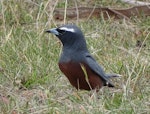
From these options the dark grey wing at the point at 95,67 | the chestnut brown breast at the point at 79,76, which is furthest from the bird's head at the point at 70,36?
the chestnut brown breast at the point at 79,76

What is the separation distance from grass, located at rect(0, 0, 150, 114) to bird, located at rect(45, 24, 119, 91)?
0.10 metres

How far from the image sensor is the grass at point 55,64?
6.27m

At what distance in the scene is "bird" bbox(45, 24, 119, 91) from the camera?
21.6ft

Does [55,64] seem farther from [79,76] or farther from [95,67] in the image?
[79,76]

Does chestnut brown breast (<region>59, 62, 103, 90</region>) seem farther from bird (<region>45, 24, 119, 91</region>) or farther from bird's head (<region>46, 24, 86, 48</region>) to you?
Answer: bird's head (<region>46, 24, 86, 48</region>)

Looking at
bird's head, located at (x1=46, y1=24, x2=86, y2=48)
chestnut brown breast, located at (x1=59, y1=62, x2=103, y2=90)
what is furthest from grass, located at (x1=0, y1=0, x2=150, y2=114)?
bird's head, located at (x1=46, y1=24, x2=86, y2=48)

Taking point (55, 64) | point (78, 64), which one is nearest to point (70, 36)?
point (78, 64)

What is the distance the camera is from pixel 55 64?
25.4ft

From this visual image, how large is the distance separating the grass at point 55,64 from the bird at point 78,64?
0.10 metres

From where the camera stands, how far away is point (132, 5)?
34.0 ft

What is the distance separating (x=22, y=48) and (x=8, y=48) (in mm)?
172

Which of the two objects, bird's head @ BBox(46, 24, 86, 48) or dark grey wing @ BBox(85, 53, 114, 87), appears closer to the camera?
dark grey wing @ BBox(85, 53, 114, 87)

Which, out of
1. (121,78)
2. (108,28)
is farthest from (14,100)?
(108,28)

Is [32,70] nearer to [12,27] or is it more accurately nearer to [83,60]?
[83,60]
